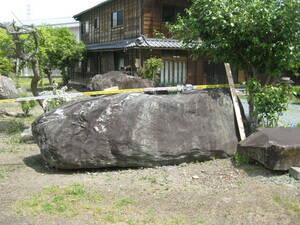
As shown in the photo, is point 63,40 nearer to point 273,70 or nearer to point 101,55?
point 101,55

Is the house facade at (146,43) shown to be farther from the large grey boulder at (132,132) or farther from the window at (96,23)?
the large grey boulder at (132,132)

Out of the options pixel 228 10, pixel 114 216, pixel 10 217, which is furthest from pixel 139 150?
pixel 228 10

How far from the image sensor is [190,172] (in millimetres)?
5523

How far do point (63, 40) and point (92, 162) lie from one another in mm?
20312

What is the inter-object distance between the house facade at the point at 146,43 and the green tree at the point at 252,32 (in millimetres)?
10122

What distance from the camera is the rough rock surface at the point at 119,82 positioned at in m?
10.8

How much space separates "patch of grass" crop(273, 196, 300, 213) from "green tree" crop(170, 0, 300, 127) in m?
2.53

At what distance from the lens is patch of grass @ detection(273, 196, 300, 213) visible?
13.6 ft

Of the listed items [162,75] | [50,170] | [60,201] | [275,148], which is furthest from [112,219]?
[162,75]

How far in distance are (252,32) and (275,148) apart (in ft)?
8.34

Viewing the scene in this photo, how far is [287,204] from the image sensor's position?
427 cm

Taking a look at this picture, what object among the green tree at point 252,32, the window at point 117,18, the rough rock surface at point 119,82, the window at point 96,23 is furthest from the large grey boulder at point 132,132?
the window at point 96,23

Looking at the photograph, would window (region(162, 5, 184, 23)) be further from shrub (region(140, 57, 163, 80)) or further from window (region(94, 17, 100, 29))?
window (region(94, 17, 100, 29))

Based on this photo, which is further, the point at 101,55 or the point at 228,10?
the point at 101,55
